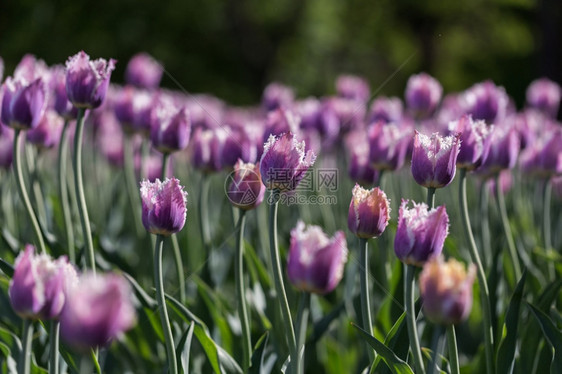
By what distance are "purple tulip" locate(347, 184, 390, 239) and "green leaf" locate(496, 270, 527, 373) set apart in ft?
1.34

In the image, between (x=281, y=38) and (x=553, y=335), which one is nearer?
(x=553, y=335)

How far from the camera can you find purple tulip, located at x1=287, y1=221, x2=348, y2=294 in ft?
3.61

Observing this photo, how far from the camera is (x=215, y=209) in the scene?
11.6 ft

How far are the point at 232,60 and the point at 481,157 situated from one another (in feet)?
48.7

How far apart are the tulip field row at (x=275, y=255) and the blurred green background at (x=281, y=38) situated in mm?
9685

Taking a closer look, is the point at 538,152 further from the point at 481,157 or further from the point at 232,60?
the point at 232,60

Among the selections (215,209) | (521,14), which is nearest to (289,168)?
(215,209)

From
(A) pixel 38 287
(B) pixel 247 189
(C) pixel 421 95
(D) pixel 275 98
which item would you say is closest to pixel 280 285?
(B) pixel 247 189

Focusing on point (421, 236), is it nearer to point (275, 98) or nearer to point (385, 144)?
point (385, 144)

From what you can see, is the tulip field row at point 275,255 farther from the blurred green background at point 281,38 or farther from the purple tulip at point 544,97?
the blurred green background at point 281,38

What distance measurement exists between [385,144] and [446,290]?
928 millimetres

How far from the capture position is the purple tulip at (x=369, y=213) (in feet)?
3.98

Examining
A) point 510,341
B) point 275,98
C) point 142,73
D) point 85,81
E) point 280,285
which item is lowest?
point 510,341

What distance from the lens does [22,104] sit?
151 centimetres
